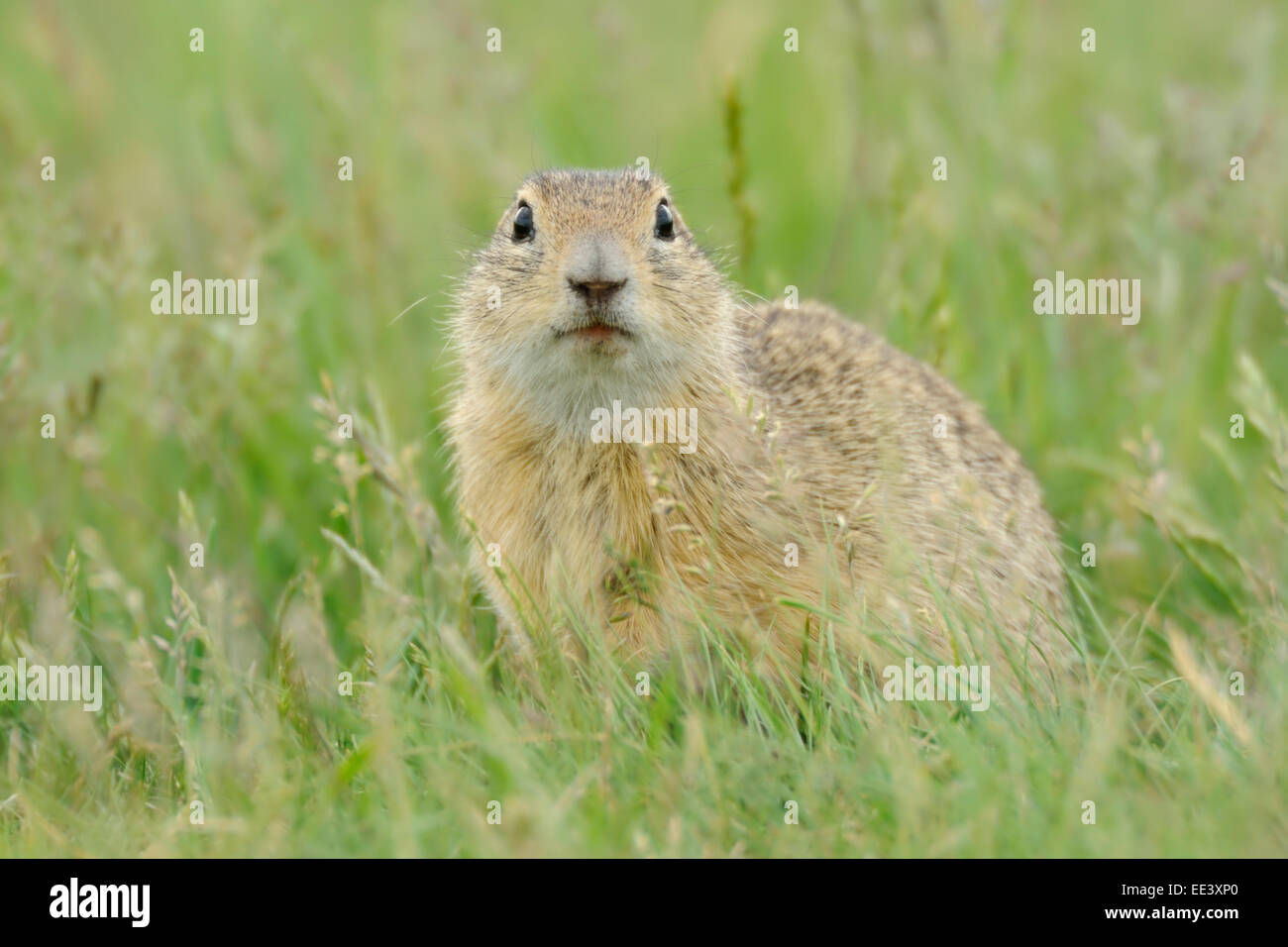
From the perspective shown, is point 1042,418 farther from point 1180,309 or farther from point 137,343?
point 137,343

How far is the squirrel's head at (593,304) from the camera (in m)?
4.29

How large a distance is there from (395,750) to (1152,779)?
1.82 meters

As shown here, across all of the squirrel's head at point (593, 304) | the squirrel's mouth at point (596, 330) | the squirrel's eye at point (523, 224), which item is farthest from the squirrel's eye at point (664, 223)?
the squirrel's mouth at point (596, 330)

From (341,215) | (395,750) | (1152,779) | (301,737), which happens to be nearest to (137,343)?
(341,215)

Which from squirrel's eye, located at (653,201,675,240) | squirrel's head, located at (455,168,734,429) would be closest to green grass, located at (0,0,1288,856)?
squirrel's head, located at (455,168,734,429)

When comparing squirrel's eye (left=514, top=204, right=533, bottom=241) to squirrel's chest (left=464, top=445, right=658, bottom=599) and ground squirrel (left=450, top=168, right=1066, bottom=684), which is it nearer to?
ground squirrel (left=450, top=168, right=1066, bottom=684)

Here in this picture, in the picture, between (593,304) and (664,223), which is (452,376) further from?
(593,304)

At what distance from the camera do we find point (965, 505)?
4816mm

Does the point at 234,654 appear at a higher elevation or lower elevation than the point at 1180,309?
lower

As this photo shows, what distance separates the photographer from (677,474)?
4.66m

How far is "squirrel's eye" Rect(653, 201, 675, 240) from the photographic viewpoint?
16.2 ft

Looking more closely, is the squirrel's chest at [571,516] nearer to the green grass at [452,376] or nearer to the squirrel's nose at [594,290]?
the green grass at [452,376]

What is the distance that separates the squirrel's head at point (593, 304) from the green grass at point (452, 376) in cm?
51

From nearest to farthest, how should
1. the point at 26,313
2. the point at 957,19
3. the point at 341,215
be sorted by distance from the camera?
the point at 26,313, the point at 341,215, the point at 957,19
